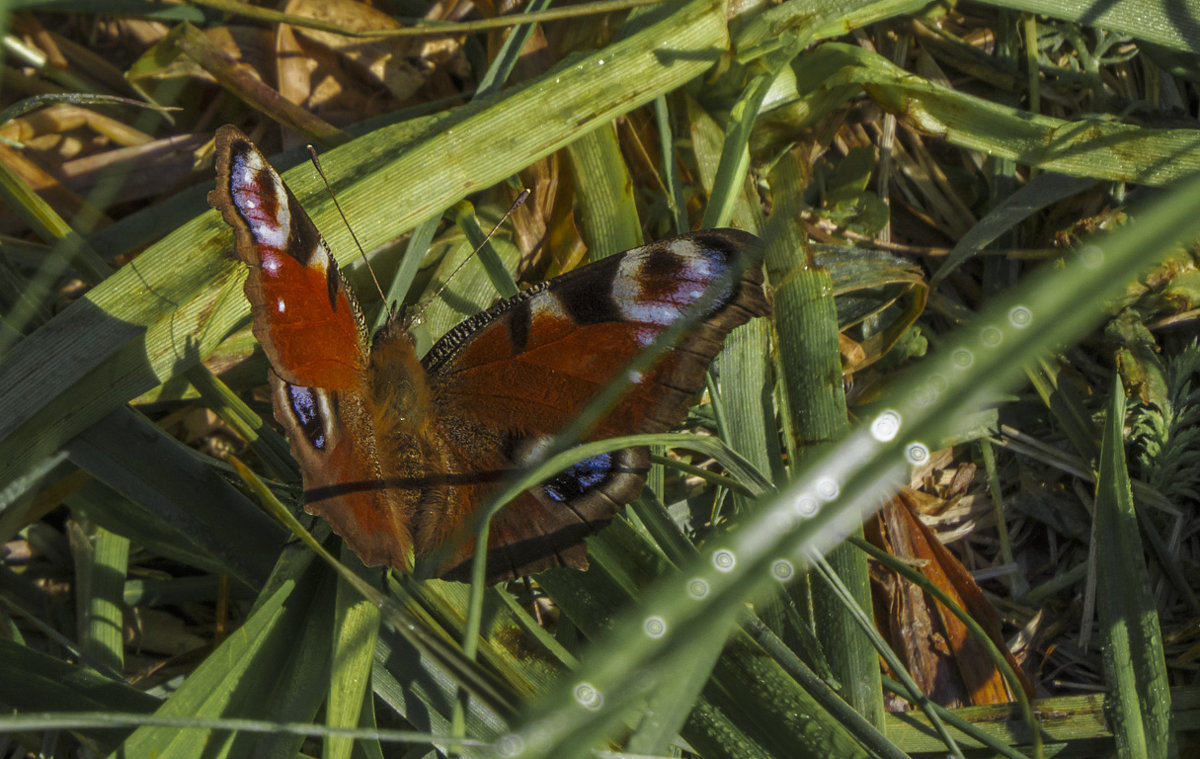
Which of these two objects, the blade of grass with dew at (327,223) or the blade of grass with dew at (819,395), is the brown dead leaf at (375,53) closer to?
the blade of grass with dew at (327,223)

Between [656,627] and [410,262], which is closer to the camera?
[656,627]

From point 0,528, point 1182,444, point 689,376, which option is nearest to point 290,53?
point 0,528

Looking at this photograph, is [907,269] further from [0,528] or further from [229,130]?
[0,528]

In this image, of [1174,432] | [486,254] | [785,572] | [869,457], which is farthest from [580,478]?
[1174,432]

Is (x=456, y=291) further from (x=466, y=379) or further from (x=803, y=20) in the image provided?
(x=803, y=20)

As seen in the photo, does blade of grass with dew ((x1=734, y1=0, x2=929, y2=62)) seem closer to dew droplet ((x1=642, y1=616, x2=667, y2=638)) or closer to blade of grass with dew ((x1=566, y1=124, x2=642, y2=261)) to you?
blade of grass with dew ((x1=566, y1=124, x2=642, y2=261))

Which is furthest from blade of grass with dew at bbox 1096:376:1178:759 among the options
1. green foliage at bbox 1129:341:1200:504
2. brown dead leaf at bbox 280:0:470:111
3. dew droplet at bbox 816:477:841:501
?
brown dead leaf at bbox 280:0:470:111
